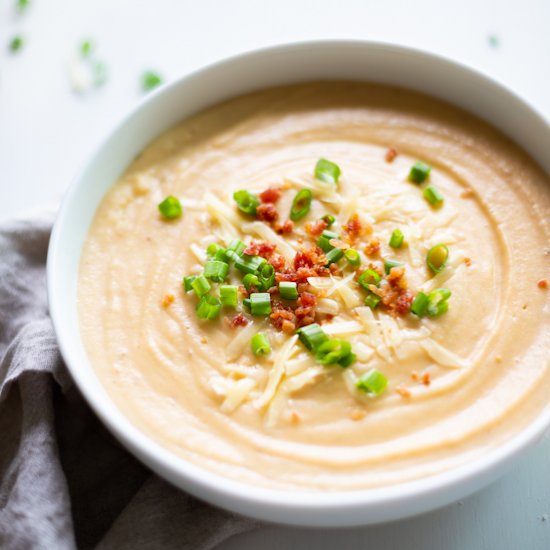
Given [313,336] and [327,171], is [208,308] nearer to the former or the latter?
[313,336]

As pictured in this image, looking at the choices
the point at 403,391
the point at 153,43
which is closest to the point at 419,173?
the point at 403,391

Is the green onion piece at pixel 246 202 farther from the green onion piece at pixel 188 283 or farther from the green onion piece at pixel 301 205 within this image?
the green onion piece at pixel 188 283

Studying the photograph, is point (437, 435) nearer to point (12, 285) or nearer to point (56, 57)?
point (12, 285)

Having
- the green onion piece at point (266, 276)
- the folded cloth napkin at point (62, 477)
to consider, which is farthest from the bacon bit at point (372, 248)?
the folded cloth napkin at point (62, 477)

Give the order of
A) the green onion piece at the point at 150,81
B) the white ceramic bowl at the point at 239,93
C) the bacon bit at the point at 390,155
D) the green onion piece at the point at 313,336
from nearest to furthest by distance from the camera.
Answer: the white ceramic bowl at the point at 239,93, the green onion piece at the point at 313,336, the bacon bit at the point at 390,155, the green onion piece at the point at 150,81

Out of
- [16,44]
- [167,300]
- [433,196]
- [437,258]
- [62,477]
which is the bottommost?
[62,477]

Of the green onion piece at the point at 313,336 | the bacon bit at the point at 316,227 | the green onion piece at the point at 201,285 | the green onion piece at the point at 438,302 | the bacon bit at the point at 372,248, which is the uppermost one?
the green onion piece at the point at 438,302

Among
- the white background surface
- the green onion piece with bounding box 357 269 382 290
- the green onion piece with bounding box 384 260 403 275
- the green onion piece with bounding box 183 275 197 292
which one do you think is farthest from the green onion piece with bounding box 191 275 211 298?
the white background surface
